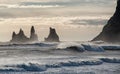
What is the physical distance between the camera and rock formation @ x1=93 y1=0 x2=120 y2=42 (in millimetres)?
177113

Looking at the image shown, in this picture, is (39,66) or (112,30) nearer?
(39,66)

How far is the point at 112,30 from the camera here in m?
182

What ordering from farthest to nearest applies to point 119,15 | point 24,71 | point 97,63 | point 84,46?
point 119,15 → point 84,46 → point 97,63 → point 24,71

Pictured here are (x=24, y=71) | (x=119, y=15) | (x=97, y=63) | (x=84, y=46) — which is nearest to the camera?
(x=24, y=71)

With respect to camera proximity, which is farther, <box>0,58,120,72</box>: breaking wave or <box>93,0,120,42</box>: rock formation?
<box>93,0,120,42</box>: rock formation

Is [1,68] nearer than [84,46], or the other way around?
[1,68]

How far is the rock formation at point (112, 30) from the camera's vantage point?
17711cm

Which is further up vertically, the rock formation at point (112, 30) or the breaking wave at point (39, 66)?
the breaking wave at point (39, 66)

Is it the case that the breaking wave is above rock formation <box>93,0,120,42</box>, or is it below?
above

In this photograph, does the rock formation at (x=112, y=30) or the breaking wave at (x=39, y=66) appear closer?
the breaking wave at (x=39, y=66)

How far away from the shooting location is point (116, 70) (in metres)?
60.5

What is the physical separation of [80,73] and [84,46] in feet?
148

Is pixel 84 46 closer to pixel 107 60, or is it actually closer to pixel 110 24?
pixel 107 60

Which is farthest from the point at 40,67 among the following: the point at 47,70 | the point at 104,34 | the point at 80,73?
the point at 104,34
